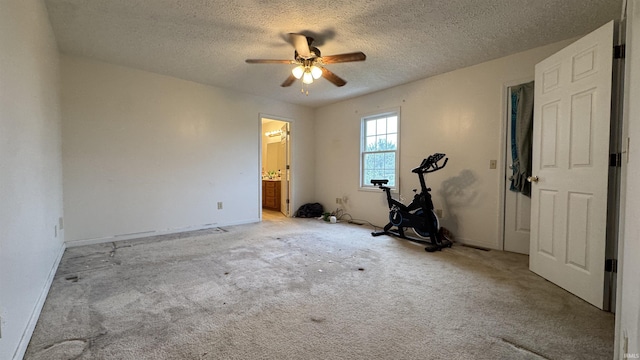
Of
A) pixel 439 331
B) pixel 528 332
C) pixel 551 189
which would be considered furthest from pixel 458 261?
pixel 439 331

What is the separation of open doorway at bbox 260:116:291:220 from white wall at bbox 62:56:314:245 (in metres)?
0.58

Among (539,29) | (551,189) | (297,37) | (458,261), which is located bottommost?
(458,261)

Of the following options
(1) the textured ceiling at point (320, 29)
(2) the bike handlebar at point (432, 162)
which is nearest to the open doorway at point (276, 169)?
(1) the textured ceiling at point (320, 29)

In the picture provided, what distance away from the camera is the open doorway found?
19.1 feet

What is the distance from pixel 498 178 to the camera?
136 inches

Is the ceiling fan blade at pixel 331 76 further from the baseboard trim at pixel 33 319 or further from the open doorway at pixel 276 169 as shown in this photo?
the baseboard trim at pixel 33 319

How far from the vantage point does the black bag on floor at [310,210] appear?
18.9ft

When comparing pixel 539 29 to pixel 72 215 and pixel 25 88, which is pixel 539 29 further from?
pixel 72 215

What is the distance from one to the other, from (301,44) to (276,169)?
15.9 ft

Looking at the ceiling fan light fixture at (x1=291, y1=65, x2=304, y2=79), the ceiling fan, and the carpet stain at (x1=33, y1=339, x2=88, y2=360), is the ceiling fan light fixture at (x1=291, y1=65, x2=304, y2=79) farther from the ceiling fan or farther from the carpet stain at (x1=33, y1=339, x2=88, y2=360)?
the carpet stain at (x1=33, y1=339, x2=88, y2=360)

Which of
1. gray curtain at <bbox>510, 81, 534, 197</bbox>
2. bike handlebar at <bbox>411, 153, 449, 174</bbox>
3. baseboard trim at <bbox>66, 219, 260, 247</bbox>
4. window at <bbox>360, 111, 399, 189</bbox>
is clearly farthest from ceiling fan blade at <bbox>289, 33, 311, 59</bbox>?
baseboard trim at <bbox>66, 219, 260, 247</bbox>

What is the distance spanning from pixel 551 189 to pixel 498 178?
41.6 inches

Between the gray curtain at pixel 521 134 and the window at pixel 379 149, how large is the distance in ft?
5.41

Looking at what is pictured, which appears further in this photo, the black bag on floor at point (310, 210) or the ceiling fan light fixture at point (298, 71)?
the black bag on floor at point (310, 210)
